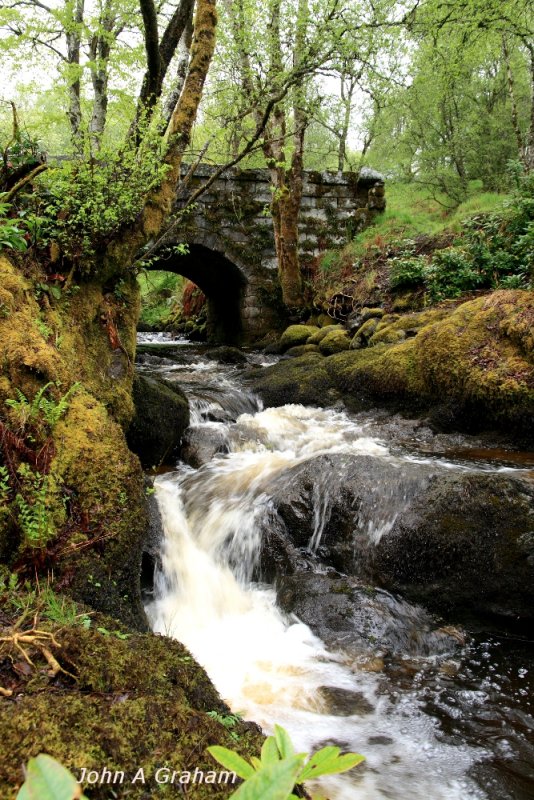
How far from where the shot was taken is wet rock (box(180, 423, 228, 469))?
603 cm

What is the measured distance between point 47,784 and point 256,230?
14774 mm

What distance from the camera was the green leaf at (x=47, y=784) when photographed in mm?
455

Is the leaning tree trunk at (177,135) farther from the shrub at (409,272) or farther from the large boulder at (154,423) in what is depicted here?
the shrub at (409,272)

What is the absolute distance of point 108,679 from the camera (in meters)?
1.43

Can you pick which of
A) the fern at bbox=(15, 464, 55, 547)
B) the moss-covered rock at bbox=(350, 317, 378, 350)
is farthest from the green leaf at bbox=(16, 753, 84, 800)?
the moss-covered rock at bbox=(350, 317, 378, 350)

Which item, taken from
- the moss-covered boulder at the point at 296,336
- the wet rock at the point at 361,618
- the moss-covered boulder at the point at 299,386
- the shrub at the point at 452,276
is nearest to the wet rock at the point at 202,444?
the moss-covered boulder at the point at 299,386

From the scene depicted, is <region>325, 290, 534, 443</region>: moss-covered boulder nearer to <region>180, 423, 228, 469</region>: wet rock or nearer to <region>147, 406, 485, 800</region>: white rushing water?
<region>147, 406, 485, 800</region>: white rushing water

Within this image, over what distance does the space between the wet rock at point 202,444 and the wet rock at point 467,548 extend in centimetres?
275

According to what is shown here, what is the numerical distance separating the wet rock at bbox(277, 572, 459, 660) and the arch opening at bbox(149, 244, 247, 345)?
37.4 feet

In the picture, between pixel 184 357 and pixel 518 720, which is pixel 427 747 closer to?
pixel 518 720

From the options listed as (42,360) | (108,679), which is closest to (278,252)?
(42,360)

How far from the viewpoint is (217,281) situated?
16422mm

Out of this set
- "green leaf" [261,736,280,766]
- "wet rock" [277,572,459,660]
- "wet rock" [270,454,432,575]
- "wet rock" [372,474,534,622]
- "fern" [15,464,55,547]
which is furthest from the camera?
"wet rock" [270,454,432,575]

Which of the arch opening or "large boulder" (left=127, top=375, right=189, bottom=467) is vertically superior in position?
the arch opening
